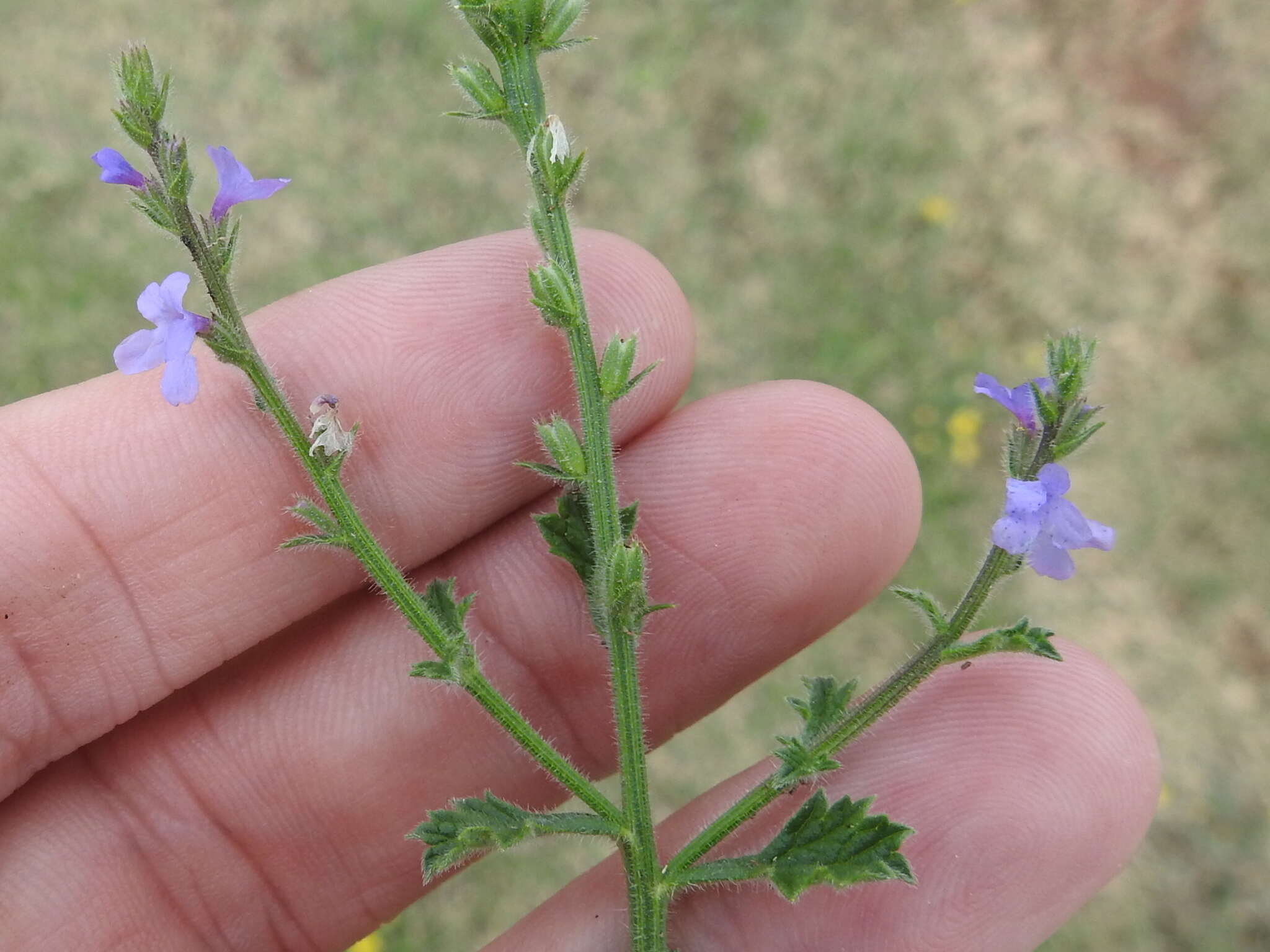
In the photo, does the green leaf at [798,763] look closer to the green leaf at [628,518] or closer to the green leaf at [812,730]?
the green leaf at [812,730]

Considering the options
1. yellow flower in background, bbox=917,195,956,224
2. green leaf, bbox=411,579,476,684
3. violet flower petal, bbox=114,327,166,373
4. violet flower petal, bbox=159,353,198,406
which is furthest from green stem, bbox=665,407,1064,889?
yellow flower in background, bbox=917,195,956,224

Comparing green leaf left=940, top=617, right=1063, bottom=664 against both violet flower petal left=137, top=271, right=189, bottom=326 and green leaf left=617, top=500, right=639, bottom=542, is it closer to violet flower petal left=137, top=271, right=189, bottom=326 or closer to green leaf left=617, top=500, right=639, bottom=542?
green leaf left=617, top=500, right=639, bottom=542

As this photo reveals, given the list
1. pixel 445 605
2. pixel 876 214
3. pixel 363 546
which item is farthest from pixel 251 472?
pixel 876 214

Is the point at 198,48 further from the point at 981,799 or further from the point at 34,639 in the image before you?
the point at 981,799

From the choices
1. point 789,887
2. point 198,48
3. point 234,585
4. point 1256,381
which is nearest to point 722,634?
point 789,887

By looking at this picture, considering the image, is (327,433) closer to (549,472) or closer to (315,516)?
(315,516)
